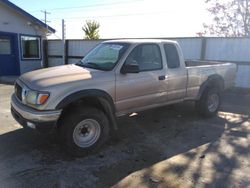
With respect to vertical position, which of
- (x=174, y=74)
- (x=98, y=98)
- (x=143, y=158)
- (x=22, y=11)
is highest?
(x=22, y=11)

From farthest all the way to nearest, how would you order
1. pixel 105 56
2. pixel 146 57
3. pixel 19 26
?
pixel 19 26 < pixel 146 57 < pixel 105 56

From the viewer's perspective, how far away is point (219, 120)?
680 cm

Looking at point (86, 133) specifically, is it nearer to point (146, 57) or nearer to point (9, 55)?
point (146, 57)

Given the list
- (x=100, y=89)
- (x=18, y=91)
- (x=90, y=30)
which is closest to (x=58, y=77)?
(x=100, y=89)

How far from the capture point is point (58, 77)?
14.7 feet

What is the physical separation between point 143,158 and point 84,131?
1.08 metres

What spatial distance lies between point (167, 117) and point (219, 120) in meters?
1.28

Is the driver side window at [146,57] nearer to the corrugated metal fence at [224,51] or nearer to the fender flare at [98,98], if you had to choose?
the fender flare at [98,98]

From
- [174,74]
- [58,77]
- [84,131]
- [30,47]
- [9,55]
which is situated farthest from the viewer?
[30,47]

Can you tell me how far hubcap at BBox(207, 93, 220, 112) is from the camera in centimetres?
699

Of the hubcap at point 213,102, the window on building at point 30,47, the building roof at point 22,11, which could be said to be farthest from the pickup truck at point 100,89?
the window on building at point 30,47

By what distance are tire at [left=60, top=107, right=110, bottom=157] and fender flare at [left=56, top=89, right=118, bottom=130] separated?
0.16m

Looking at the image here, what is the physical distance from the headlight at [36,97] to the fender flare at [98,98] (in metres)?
0.23

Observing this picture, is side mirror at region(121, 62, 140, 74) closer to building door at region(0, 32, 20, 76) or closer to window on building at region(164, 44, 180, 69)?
window on building at region(164, 44, 180, 69)
